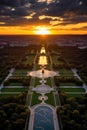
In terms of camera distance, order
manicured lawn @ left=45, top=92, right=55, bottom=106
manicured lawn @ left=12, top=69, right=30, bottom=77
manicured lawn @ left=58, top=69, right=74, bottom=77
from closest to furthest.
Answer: manicured lawn @ left=45, top=92, right=55, bottom=106 < manicured lawn @ left=12, top=69, right=30, bottom=77 < manicured lawn @ left=58, top=69, right=74, bottom=77

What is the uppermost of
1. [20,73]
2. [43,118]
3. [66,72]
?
[66,72]

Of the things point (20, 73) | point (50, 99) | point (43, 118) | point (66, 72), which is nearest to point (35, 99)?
point (50, 99)

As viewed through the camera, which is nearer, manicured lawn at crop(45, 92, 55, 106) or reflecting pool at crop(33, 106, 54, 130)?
reflecting pool at crop(33, 106, 54, 130)

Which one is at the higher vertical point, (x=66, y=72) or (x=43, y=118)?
(x=66, y=72)

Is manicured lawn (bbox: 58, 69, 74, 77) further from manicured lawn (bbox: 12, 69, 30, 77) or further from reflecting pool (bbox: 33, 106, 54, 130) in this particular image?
reflecting pool (bbox: 33, 106, 54, 130)

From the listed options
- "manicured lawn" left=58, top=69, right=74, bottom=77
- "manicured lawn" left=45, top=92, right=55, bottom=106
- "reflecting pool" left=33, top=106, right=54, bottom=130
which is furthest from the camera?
"manicured lawn" left=58, top=69, right=74, bottom=77

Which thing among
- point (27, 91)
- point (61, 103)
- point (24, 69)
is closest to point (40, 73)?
point (24, 69)

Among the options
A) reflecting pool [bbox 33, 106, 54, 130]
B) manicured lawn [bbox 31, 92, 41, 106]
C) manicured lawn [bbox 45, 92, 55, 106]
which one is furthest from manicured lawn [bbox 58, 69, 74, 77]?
reflecting pool [bbox 33, 106, 54, 130]

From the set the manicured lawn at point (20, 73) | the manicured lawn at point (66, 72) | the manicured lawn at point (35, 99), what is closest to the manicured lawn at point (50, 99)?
the manicured lawn at point (35, 99)

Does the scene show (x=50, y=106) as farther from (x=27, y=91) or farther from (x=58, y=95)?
(x=27, y=91)

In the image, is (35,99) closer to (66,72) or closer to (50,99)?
(50,99)

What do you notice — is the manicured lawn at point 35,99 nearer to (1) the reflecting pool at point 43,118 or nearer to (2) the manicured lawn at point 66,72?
(1) the reflecting pool at point 43,118
